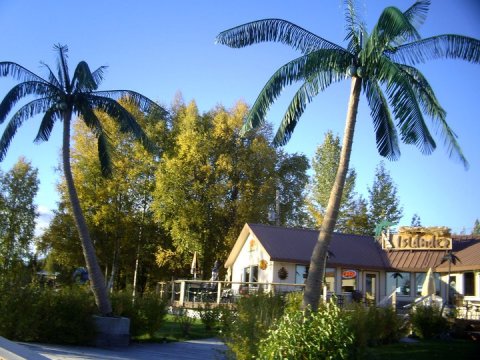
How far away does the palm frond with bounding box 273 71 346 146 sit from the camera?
47.0 ft

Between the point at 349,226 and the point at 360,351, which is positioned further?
the point at 349,226

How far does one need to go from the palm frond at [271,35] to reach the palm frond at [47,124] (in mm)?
5967

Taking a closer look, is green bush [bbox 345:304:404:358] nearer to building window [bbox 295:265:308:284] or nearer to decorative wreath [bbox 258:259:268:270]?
building window [bbox 295:265:308:284]

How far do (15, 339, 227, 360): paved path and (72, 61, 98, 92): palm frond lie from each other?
7.47 metres

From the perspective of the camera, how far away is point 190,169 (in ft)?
128

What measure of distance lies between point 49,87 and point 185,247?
76.5 ft

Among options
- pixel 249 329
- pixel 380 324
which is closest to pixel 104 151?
pixel 249 329

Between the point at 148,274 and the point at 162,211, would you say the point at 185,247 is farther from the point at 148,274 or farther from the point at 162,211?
the point at 148,274

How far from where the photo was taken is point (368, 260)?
33281mm

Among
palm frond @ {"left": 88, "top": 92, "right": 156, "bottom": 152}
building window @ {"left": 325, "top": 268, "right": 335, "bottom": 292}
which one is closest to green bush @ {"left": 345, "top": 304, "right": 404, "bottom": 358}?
palm frond @ {"left": 88, "top": 92, "right": 156, "bottom": 152}

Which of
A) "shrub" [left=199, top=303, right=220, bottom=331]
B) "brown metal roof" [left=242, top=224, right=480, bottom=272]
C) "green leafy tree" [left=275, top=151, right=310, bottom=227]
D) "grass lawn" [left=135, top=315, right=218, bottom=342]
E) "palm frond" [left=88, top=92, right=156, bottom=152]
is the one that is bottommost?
"grass lawn" [left=135, top=315, right=218, bottom=342]

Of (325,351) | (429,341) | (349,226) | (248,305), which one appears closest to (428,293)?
(429,341)

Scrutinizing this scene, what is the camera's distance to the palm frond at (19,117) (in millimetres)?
16984

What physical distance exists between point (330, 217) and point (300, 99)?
3.58 metres
